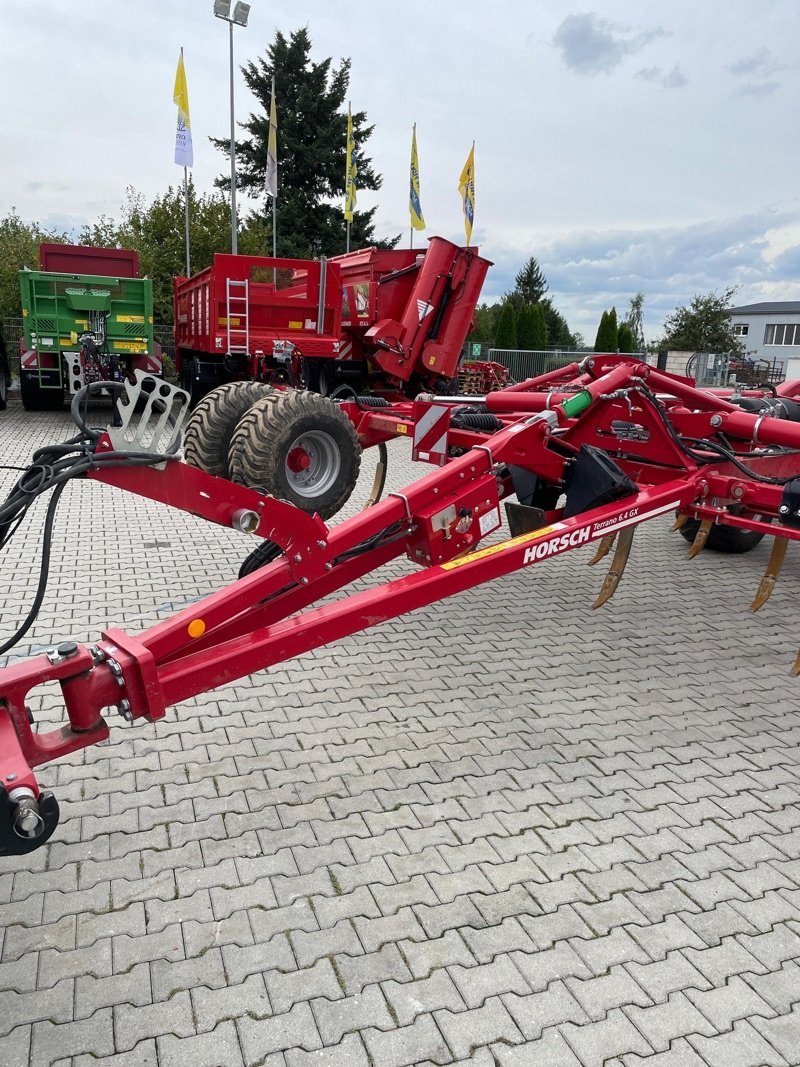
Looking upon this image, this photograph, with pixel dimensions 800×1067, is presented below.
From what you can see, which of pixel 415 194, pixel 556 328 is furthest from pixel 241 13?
pixel 556 328

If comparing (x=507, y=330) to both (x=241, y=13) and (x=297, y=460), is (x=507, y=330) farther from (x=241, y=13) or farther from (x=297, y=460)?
(x=297, y=460)

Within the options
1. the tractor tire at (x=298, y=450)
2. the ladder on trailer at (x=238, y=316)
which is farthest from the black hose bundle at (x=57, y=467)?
the ladder on trailer at (x=238, y=316)

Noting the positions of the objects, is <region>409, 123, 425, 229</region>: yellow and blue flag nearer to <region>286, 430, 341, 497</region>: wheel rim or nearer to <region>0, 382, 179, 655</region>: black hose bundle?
<region>286, 430, 341, 497</region>: wheel rim

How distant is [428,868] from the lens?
2744 millimetres

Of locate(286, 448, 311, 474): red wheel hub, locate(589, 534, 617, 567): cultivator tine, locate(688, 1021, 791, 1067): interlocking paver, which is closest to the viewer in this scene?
locate(688, 1021, 791, 1067): interlocking paver

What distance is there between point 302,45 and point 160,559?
33.5 m

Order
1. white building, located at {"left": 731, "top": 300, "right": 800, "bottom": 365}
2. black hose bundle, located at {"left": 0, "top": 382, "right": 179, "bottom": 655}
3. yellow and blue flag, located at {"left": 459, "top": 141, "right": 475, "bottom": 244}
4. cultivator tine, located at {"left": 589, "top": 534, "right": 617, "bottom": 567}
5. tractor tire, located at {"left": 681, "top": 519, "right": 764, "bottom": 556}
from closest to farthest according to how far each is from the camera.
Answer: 1. black hose bundle, located at {"left": 0, "top": 382, "right": 179, "bottom": 655}
2. cultivator tine, located at {"left": 589, "top": 534, "right": 617, "bottom": 567}
3. tractor tire, located at {"left": 681, "top": 519, "right": 764, "bottom": 556}
4. yellow and blue flag, located at {"left": 459, "top": 141, "right": 475, "bottom": 244}
5. white building, located at {"left": 731, "top": 300, "right": 800, "bottom": 365}

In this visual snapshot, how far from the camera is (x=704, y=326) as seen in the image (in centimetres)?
4156

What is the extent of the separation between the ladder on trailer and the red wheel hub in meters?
4.76

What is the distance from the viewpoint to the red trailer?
893 cm

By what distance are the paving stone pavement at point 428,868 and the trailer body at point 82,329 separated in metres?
8.98

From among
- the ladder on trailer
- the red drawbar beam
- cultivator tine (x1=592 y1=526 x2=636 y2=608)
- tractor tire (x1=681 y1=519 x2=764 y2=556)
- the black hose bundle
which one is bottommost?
tractor tire (x1=681 y1=519 x2=764 y2=556)

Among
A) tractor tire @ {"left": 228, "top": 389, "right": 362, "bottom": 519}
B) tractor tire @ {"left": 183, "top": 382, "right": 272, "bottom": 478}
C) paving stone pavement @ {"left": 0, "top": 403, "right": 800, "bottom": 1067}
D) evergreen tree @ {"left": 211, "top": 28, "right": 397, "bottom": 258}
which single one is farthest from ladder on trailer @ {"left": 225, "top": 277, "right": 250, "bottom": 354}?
evergreen tree @ {"left": 211, "top": 28, "right": 397, "bottom": 258}

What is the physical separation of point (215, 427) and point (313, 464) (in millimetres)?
765
